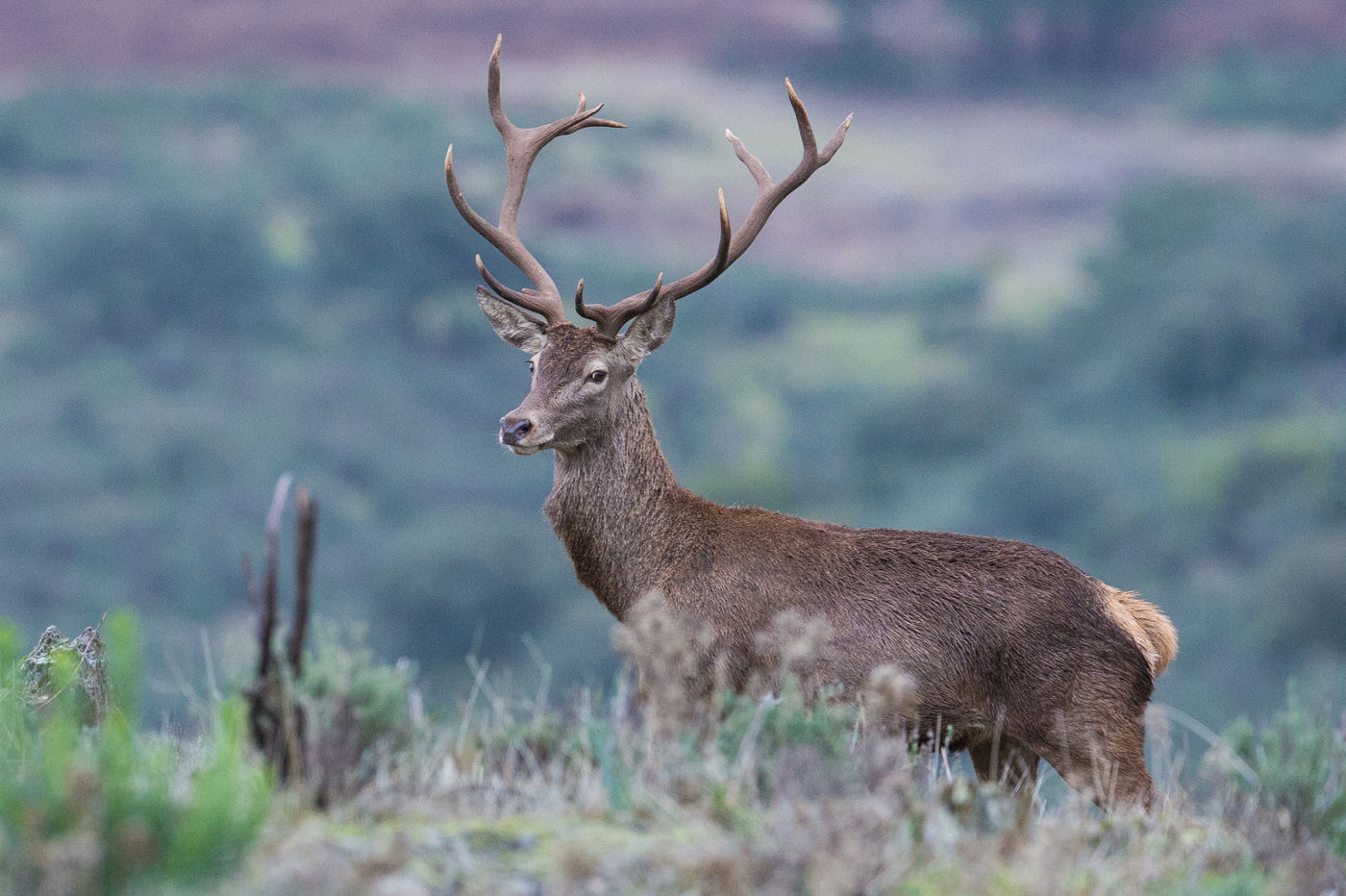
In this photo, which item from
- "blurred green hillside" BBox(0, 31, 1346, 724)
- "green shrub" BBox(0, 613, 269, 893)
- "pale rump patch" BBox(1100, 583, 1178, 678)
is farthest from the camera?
"blurred green hillside" BBox(0, 31, 1346, 724)

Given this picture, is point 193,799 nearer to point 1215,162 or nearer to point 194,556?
point 194,556

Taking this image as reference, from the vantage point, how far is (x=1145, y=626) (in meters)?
7.51

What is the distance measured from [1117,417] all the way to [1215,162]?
82.3 feet

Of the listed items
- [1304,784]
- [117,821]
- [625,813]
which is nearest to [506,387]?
[1304,784]

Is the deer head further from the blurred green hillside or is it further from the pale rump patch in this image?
the blurred green hillside

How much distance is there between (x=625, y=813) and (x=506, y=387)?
265 ft

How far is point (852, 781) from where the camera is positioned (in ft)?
17.5

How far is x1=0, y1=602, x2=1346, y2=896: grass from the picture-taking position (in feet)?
13.6

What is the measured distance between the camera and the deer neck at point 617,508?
303 inches

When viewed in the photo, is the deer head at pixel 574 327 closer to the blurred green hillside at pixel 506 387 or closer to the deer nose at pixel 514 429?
the deer nose at pixel 514 429

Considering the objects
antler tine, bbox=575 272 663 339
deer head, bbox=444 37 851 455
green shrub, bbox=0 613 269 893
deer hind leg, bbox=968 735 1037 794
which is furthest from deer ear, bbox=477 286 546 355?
green shrub, bbox=0 613 269 893

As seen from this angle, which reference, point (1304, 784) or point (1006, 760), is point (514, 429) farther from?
point (1304, 784)

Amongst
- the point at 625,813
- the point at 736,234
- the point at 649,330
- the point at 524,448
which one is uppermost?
the point at 736,234

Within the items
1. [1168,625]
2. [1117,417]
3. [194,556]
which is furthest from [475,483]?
[1168,625]
